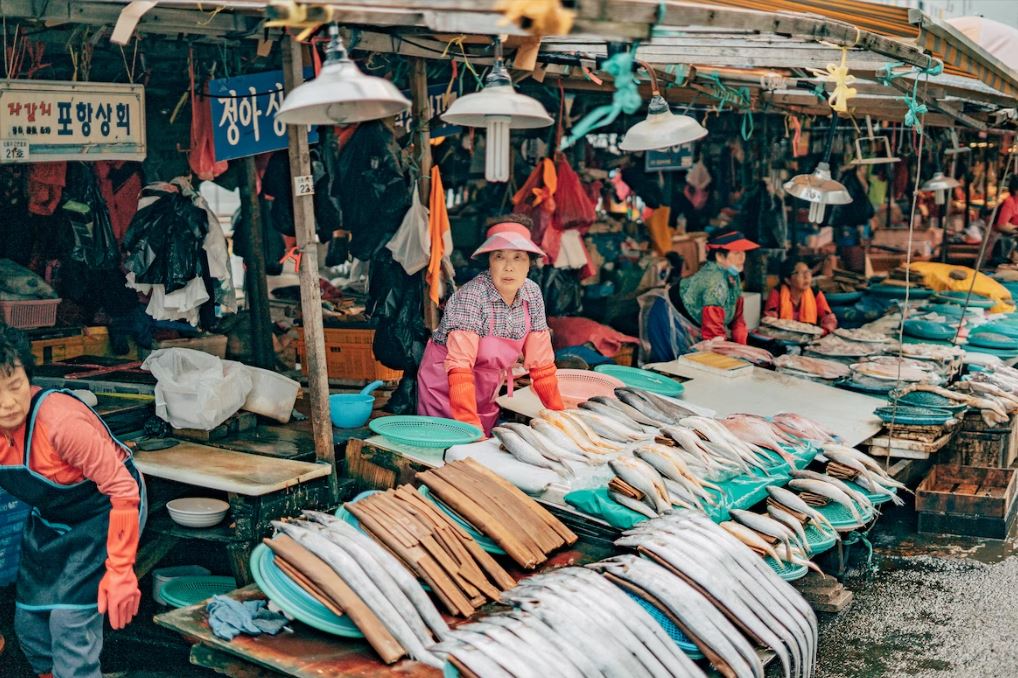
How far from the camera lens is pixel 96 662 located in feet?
17.0

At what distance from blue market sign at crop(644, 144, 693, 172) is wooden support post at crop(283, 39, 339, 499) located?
731cm

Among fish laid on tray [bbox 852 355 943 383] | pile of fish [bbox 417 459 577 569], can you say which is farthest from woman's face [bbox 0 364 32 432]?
fish laid on tray [bbox 852 355 943 383]

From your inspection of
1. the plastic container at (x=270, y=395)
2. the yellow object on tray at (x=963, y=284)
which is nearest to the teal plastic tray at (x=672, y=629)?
the plastic container at (x=270, y=395)

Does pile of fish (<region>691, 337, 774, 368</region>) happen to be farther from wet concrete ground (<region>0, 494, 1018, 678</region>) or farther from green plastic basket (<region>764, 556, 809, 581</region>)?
green plastic basket (<region>764, 556, 809, 581</region>)

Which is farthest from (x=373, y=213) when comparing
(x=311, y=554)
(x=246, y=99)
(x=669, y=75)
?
(x=311, y=554)

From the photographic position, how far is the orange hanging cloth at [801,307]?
479 inches

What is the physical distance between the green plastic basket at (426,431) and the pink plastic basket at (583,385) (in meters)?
1.22

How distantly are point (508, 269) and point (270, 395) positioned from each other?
5.89ft

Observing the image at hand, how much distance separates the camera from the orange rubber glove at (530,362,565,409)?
22.8 ft

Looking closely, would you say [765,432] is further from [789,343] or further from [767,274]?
[767,274]

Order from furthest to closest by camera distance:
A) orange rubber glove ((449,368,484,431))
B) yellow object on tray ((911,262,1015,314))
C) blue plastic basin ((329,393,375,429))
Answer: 1. yellow object on tray ((911,262,1015,314))
2. blue plastic basin ((329,393,375,429))
3. orange rubber glove ((449,368,484,431))

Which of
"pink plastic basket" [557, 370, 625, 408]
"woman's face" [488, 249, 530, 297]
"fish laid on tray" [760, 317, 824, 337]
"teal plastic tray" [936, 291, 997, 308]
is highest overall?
"woman's face" [488, 249, 530, 297]

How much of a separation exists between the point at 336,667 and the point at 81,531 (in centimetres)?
203

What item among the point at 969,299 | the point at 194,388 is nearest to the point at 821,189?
the point at 194,388
